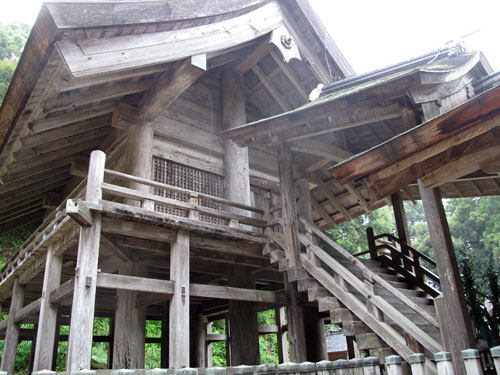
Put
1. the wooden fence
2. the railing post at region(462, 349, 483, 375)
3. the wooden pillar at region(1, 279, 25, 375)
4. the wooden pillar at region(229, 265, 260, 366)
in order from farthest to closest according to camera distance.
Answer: the wooden pillar at region(229, 265, 260, 366)
the wooden pillar at region(1, 279, 25, 375)
the railing post at region(462, 349, 483, 375)
the wooden fence

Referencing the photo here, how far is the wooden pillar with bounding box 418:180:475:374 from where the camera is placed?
173 inches

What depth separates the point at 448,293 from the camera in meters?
4.84

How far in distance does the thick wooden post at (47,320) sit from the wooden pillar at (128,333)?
112cm

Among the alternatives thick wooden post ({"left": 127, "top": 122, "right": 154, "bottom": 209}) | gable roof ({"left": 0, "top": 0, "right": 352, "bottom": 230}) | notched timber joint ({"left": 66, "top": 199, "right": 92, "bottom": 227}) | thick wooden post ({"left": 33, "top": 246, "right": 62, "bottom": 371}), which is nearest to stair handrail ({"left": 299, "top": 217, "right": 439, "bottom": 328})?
thick wooden post ({"left": 127, "top": 122, "right": 154, "bottom": 209})

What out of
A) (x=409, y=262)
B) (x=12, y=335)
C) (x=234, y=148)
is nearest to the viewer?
(x=12, y=335)

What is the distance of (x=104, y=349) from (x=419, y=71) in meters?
19.3

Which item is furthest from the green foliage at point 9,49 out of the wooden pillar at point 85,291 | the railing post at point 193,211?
→ the railing post at point 193,211

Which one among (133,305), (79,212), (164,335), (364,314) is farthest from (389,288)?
(164,335)

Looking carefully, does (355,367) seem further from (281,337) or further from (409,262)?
(281,337)

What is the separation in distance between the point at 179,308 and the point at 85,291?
1574 millimetres

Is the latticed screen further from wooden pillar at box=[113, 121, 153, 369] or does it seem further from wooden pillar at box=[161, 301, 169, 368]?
wooden pillar at box=[161, 301, 169, 368]

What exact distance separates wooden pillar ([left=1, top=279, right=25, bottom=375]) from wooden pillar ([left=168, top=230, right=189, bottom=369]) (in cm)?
406

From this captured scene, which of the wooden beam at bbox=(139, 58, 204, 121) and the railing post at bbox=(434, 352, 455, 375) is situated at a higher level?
the wooden beam at bbox=(139, 58, 204, 121)

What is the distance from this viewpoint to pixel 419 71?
559 cm
